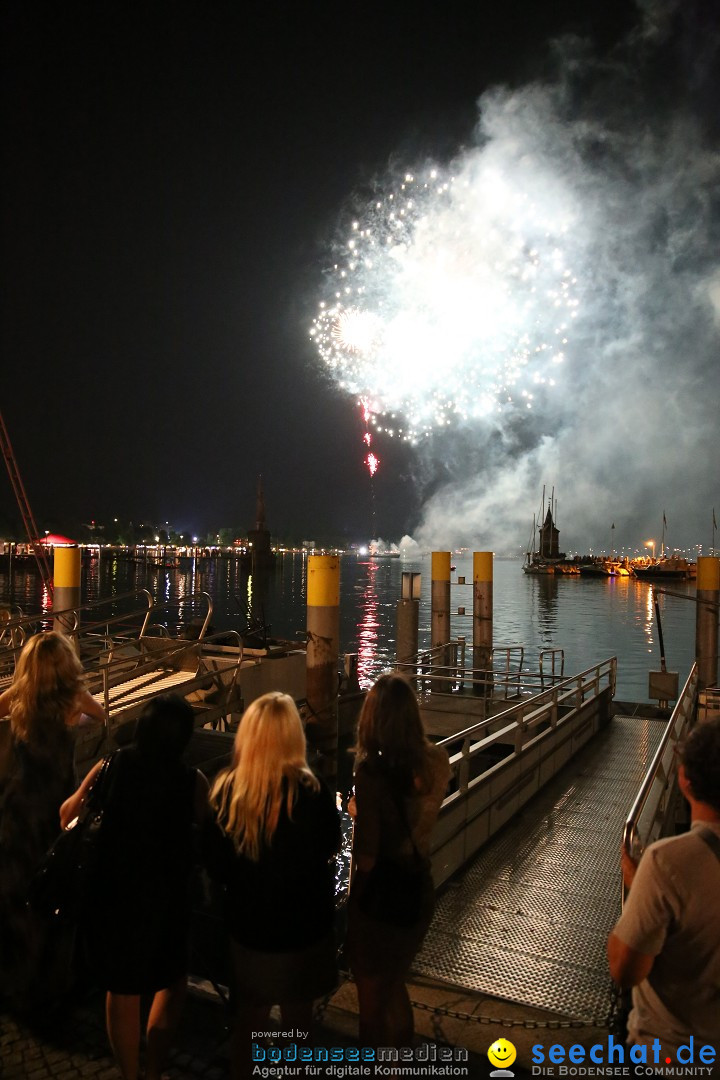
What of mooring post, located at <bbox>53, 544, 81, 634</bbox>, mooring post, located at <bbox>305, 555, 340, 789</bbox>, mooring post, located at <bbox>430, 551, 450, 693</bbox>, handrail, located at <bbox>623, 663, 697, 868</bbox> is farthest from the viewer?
mooring post, located at <bbox>430, 551, 450, 693</bbox>

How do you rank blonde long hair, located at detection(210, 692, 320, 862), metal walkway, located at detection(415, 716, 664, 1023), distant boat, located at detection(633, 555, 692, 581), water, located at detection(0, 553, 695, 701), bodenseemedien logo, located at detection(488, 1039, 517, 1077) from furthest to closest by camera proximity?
distant boat, located at detection(633, 555, 692, 581)
water, located at detection(0, 553, 695, 701)
metal walkway, located at detection(415, 716, 664, 1023)
bodenseemedien logo, located at detection(488, 1039, 517, 1077)
blonde long hair, located at detection(210, 692, 320, 862)

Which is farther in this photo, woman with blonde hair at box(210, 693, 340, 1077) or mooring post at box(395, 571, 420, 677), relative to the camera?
mooring post at box(395, 571, 420, 677)

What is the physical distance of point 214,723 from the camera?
12.1 meters

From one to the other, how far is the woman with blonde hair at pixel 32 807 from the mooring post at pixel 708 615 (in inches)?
663

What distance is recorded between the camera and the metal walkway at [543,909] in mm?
5090

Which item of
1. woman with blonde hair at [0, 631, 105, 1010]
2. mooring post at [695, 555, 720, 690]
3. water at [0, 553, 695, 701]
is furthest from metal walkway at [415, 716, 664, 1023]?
water at [0, 553, 695, 701]

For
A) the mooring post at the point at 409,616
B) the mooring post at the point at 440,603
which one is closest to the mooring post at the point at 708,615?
the mooring post at the point at 440,603

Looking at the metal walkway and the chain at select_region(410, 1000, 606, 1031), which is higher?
the chain at select_region(410, 1000, 606, 1031)

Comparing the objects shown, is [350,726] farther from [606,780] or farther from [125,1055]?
[125,1055]

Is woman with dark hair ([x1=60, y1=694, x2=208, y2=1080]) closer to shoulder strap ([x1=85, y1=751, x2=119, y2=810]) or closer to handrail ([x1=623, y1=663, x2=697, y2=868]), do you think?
shoulder strap ([x1=85, y1=751, x2=119, y2=810])

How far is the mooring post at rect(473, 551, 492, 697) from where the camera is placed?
20984 millimetres

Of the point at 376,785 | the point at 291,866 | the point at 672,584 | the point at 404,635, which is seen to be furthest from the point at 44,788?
the point at 672,584

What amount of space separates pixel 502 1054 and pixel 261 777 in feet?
7.93

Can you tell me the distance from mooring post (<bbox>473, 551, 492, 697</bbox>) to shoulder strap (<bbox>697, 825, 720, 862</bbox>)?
60.4ft
